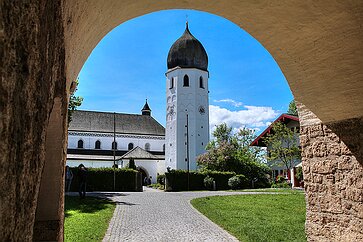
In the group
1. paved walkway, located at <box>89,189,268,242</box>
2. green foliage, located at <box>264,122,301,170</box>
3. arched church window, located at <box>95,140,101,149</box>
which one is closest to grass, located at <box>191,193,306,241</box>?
paved walkway, located at <box>89,189,268,242</box>

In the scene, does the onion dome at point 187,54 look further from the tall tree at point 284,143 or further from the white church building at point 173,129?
the tall tree at point 284,143

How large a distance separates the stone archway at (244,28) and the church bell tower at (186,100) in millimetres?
40867

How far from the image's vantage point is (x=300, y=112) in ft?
18.9

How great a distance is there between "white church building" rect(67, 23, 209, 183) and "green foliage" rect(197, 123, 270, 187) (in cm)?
437

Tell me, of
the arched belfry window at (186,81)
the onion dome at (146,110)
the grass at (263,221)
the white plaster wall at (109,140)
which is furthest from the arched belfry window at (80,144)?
the grass at (263,221)

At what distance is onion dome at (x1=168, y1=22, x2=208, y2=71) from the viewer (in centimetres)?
4831

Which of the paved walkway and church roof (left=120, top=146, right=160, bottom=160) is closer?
the paved walkway

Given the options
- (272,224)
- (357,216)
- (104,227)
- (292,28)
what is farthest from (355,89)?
(104,227)

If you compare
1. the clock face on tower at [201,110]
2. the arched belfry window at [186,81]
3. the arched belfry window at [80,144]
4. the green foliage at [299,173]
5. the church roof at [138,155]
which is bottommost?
the green foliage at [299,173]

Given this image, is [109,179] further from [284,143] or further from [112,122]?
[112,122]

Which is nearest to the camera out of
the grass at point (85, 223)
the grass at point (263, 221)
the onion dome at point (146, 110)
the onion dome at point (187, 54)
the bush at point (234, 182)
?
the grass at point (85, 223)

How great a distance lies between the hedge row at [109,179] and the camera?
25.2 meters

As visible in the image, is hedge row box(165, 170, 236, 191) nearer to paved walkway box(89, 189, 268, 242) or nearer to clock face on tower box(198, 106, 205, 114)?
paved walkway box(89, 189, 268, 242)

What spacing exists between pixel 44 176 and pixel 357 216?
412 cm
